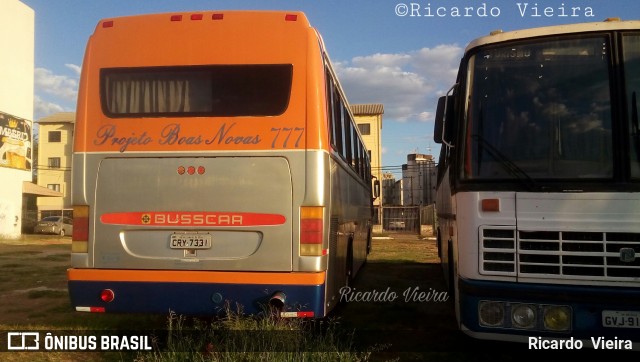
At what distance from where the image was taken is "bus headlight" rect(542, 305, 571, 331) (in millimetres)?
4602

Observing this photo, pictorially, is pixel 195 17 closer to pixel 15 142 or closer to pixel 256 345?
pixel 256 345

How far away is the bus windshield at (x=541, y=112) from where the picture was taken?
15.9 feet

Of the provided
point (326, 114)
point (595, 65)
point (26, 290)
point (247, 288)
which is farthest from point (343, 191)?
point (26, 290)

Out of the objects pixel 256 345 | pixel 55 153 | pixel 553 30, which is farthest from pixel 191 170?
pixel 55 153

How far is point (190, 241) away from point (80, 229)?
1207 mm

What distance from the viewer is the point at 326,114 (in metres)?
5.77

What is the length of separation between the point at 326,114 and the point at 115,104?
7.51ft

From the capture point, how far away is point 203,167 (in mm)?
5594

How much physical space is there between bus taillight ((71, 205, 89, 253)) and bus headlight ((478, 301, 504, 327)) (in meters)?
3.99

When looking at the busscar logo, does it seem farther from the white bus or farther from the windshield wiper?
the windshield wiper

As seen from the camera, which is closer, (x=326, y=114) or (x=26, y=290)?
(x=326, y=114)

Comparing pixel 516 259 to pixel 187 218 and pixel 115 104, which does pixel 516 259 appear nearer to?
pixel 187 218

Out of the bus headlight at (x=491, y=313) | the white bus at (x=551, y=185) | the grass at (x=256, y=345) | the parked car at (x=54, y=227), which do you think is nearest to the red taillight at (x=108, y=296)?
the grass at (x=256, y=345)

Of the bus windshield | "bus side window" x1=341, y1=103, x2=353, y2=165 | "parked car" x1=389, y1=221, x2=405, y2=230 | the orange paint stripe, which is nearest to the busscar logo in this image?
the orange paint stripe
